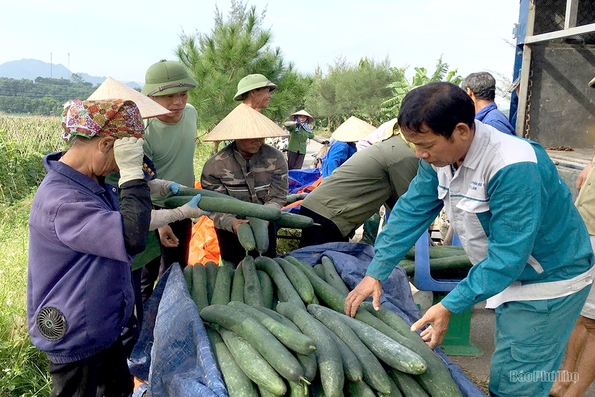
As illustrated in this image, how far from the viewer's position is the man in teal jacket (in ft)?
5.91

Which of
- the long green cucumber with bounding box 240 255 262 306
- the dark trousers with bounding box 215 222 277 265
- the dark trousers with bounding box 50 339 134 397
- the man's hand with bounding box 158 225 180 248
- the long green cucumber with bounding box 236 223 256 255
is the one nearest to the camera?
the dark trousers with bounding box 50 339 134 397

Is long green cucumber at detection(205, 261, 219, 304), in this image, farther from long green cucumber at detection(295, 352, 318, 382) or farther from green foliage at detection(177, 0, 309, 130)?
green foliage at detection(177, 0, 309, 130)

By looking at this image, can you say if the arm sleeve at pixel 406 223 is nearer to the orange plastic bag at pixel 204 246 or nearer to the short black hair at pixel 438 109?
the short black hair at pixel 438 109

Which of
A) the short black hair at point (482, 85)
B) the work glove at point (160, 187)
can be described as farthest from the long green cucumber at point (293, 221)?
the short black hair at point (482, 85)

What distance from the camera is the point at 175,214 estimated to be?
286 centimetres

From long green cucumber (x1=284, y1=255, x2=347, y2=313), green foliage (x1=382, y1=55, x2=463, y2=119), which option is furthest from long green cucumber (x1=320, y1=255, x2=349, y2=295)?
green foliage (x1=382, y1=55, x2=463, y2=119)

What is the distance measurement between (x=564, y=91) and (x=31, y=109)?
68.3m

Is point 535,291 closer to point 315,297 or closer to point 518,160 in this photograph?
point 518,160

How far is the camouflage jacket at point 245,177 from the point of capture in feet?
12.2

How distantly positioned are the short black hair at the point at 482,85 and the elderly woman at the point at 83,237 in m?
3.34

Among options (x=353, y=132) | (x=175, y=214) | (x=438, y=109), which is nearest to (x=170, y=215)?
(x=175, y=214)

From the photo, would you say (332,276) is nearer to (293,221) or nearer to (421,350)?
(293,221)

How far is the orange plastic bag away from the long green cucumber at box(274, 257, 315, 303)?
90.4 inches

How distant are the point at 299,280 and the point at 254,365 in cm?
86
